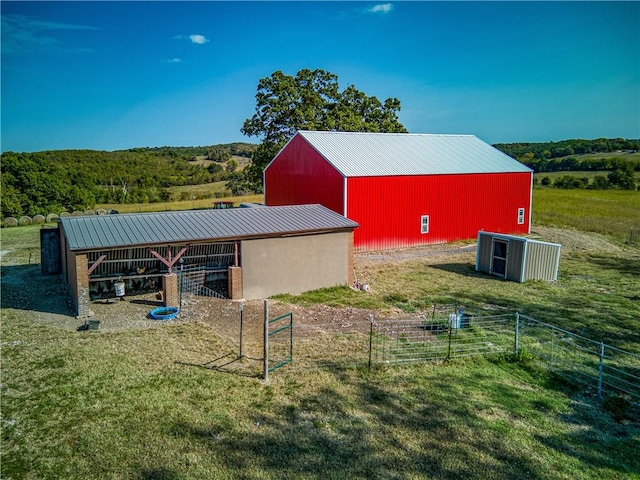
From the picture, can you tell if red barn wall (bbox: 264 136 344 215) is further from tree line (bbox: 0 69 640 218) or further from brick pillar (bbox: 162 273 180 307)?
brick pillar (bbox: 162 273 180 307)

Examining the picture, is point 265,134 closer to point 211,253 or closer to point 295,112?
point 295,112

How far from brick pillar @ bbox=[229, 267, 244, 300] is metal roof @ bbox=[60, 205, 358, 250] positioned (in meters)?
1.26

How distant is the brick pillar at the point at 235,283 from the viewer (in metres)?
17.8

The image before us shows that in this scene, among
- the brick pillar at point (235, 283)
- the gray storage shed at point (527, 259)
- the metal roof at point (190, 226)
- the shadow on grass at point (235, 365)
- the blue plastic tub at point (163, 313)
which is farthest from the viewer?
the gray storage shed at point (527, 259)

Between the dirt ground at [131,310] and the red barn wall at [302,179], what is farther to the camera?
the red barn wall at [302,179]

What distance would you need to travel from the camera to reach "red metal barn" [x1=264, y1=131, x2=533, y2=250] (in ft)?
90.7

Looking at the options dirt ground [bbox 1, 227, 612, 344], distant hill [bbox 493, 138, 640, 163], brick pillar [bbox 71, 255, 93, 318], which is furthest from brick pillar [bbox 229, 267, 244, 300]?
distant hill [bbox 493, 138, 640, 163]

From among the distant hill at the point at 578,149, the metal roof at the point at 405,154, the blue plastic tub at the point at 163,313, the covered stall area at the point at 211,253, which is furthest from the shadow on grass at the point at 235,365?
the distant hill at the point at 578,149

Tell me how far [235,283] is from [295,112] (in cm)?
2557

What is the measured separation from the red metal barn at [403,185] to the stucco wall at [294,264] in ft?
23.3

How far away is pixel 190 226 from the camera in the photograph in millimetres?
18000

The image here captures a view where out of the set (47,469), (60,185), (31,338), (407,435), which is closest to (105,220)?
(31,338)

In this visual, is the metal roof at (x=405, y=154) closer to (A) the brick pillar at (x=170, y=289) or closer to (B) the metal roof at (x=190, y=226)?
(B) the metal roof at (x=190, y=226)

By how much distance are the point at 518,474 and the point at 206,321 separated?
10.2m
